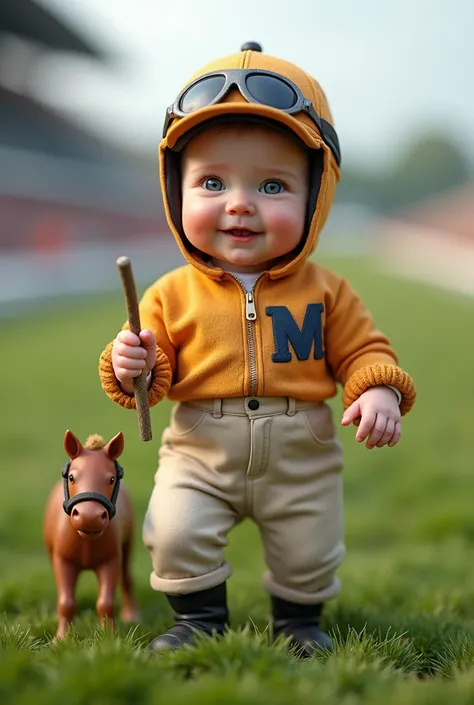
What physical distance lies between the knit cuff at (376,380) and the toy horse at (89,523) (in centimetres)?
70

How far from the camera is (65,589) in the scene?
8.43 feet

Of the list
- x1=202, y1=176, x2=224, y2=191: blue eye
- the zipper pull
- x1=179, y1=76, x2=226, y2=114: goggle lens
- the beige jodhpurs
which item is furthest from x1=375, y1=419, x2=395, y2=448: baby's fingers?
x1=179, y1=76, x2=226, y2=114: goggle lens

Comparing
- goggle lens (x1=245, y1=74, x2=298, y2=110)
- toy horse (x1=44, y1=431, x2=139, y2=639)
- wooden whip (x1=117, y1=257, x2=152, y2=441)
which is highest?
goggle lens (x1=245, y1=74, x2=298, y2=110)

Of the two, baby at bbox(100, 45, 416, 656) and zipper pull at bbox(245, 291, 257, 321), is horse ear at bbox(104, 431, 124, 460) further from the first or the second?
zipper pull at bbox(245, 291, 257, 321)

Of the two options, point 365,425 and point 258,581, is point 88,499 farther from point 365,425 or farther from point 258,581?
point 258,581

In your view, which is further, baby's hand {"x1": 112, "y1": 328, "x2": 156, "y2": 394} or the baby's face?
the baby's face

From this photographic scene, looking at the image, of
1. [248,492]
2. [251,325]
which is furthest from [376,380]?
[248,492]

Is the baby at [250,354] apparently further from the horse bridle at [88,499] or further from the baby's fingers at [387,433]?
the horse bridle at [88,499]

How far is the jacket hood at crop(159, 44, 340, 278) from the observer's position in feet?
7.94

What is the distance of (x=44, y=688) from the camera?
1.85m

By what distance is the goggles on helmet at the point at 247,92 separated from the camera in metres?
2.42

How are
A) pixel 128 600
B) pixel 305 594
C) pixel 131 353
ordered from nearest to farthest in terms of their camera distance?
pixel 131 353, pixel 305 594, pixel 128 600

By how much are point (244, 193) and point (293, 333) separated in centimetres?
44

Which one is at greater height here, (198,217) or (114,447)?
(198,217)
